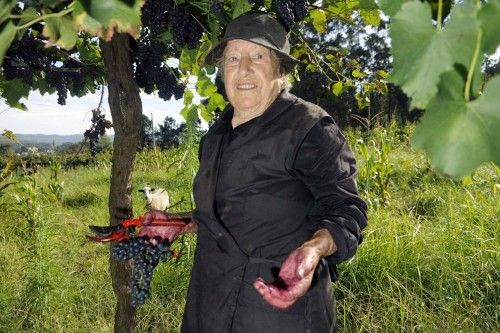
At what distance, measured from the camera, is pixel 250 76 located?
1.51 meters

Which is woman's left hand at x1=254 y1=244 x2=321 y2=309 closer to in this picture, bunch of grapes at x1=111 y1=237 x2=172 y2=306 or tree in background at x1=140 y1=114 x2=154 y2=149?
bunch of grapes at x1=111 y1=237 x2=172 y2=306

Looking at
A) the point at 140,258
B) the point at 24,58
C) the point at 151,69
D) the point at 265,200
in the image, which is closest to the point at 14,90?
the point at 24,58

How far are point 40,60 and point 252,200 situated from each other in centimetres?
123

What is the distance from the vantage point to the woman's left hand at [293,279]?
99cm

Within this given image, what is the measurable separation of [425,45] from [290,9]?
3.54 feet

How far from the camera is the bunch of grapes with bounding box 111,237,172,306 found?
1.52 meters

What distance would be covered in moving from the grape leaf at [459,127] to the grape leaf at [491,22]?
0.10 feet

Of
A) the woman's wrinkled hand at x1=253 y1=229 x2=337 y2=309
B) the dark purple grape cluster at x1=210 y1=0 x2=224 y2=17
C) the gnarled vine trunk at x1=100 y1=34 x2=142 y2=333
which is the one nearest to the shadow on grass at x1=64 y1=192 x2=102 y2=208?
the gnarled vine trunk at x1=100 y1=34 x2=142 y2=333

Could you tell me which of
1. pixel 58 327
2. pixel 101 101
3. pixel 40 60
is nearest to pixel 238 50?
pixel 101 101

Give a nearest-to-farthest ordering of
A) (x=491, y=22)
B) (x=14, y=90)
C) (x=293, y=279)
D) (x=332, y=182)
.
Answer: (x=491, y=22), (x=293, y=279), (x=332, y=182), (x=14, y=90)

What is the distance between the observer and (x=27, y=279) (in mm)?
3303

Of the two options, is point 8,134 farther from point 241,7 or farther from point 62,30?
point 62,30

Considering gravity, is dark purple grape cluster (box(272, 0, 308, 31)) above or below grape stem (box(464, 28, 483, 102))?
above

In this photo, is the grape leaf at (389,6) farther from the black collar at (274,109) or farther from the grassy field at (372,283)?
the grassy field at (372,283)
